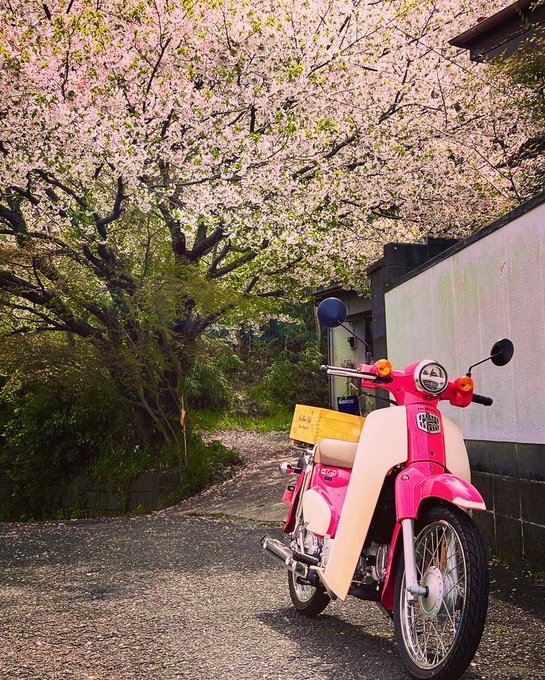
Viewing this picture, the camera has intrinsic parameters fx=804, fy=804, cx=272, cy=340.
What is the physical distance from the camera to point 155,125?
10062 mm

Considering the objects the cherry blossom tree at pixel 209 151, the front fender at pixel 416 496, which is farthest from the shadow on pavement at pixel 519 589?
the cherry blossom tree at pixel 209 151

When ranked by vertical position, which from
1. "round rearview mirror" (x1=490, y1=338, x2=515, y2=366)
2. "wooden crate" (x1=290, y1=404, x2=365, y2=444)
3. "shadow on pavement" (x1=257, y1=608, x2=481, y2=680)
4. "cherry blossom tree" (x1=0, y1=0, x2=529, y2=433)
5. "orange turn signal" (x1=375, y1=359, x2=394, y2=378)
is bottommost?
"shadow on pavement" (x1=257, y1=608, x2=481, y2=680)

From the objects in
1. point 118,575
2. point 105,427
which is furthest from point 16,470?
point 118,575

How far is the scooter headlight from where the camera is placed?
346 cm

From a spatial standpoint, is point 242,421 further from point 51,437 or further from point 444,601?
point 444,601

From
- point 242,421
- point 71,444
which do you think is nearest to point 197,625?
point 71,444

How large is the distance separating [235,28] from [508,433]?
684 centimetres

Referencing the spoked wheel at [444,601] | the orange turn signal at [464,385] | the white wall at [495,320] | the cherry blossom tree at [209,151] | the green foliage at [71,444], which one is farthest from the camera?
the green foliage at [71,444]

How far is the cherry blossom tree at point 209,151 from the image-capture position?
988cm

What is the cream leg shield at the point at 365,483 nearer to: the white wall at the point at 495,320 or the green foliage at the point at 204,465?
the white wall at the point at 495,320

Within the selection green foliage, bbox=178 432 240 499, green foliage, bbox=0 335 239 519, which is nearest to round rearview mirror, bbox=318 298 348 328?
green foliage, bbox=178 432 240 499

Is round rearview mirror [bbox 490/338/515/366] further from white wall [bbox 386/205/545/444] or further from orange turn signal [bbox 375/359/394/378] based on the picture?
white wall [bbox 386/205/545/444]

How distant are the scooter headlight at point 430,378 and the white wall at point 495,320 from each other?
1.88 metres

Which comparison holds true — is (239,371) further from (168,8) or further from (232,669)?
(232,669)
